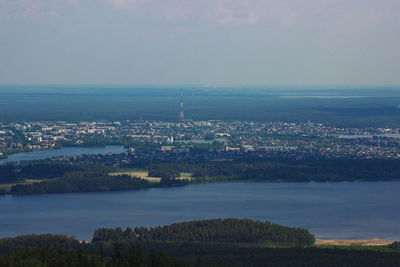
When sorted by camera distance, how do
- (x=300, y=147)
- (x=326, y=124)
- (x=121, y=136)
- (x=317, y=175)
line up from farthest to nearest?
(x=326, y=124) → (x=121, y=136) → (x=300, y=147) → (x=317, y=175)

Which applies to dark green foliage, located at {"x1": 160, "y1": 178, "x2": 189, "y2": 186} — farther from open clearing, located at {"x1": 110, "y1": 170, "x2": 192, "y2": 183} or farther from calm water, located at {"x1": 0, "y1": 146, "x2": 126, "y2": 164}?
calm water, located at {"x1": 0, "y1": 146, "x2": 126, "y2": 164}

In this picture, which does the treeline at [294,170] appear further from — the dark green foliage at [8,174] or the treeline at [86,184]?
the dark green foliage at [8,174]

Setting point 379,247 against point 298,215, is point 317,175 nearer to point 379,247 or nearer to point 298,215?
point 298,215

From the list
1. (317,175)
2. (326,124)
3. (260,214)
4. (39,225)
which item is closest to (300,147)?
(317,175)

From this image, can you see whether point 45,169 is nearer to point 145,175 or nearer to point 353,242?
point 145,175

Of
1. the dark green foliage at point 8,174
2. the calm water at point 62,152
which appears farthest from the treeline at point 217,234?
the calm water at point 62,152

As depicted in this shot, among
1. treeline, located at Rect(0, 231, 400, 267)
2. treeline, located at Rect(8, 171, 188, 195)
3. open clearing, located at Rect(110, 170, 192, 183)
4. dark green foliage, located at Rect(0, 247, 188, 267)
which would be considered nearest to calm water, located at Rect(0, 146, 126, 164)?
open clearing, located at Rect(110, 170, 192, 183)
